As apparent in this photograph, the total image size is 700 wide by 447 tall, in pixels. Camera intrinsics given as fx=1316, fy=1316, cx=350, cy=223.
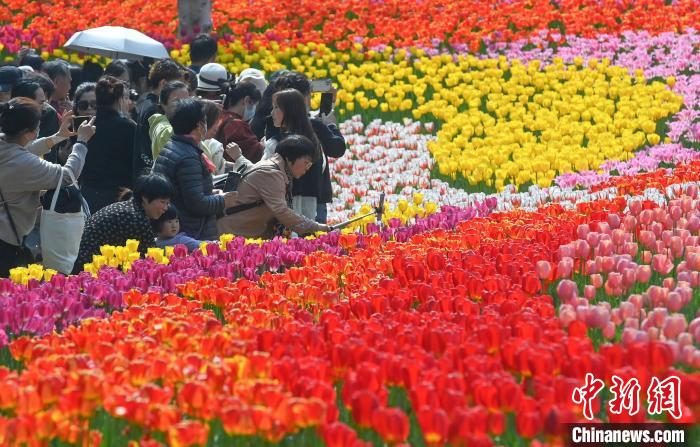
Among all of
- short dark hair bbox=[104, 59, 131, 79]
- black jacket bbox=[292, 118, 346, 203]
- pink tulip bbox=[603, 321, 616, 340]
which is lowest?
black jacket bbox=[292, 118, 346, 203]

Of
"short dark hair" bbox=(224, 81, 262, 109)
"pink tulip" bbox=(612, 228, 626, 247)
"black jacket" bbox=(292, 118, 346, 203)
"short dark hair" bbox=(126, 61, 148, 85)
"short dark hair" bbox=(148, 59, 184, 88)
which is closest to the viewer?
"pink tulip" bbox=(612, 228, 626, 247)

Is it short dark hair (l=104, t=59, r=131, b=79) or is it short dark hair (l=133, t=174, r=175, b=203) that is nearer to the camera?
short dark hair (l=133, t=174, r=175, b=203)

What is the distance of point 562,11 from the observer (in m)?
22.7

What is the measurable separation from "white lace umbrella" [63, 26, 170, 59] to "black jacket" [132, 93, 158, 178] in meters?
4.90

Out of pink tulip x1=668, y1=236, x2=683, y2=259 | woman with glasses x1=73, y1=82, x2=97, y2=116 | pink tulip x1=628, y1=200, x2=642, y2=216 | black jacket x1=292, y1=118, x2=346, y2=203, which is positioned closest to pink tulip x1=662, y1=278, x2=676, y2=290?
pink tulip x1=668, y1=236, x2=683, y2=259

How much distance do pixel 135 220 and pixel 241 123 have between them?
2713 mm

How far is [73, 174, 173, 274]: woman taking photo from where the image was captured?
9352mm

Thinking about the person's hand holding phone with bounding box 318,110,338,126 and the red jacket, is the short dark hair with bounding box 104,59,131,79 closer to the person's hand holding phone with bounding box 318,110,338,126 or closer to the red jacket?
the red jacket

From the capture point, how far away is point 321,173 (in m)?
11.3

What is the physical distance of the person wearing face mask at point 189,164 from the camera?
32.0ft

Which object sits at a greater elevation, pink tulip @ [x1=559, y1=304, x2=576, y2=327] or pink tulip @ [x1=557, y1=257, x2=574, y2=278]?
pink tulip @ [x1=559, y1=304, x2=576, y2=327]

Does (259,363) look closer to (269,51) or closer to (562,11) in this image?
(269,51)

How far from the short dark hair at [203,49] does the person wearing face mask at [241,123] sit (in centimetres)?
344

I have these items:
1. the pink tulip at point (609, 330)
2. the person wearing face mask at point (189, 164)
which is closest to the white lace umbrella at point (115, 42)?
the person wearing face mask at point (189, 164)
